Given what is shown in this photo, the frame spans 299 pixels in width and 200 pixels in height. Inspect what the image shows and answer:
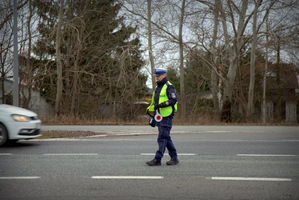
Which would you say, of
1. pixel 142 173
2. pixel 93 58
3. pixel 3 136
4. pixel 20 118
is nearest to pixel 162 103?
pixel 142 173

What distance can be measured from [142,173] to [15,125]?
4467 mm

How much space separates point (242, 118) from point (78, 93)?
10.3 metres

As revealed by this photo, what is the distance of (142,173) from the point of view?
17.9 feet

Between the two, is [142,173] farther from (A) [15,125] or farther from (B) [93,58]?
(B) [93,58]

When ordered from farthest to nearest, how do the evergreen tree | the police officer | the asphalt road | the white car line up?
1. the evergreen tree
2. the white car
3. the police officer
4. the asphalt road

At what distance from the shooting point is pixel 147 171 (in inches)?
221

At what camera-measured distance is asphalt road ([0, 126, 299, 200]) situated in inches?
168

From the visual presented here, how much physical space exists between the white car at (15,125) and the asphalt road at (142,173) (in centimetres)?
33

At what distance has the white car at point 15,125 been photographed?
8344 mm

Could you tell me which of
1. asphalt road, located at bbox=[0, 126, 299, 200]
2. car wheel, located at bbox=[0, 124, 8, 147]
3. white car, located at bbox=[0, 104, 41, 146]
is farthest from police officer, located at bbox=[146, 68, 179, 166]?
car wheel, located at bbox=[0, 124, 8, 147]

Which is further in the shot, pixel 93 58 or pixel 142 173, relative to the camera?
pixel 93 58

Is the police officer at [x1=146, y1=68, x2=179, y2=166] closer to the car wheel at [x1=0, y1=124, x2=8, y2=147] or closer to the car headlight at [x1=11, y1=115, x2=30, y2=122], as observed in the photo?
the car headlight at [x1=11, y1=115, x2=30, y2=122]

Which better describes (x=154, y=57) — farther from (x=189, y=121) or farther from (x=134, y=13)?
(x=189, y=121)

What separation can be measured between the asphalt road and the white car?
1.07 feet
